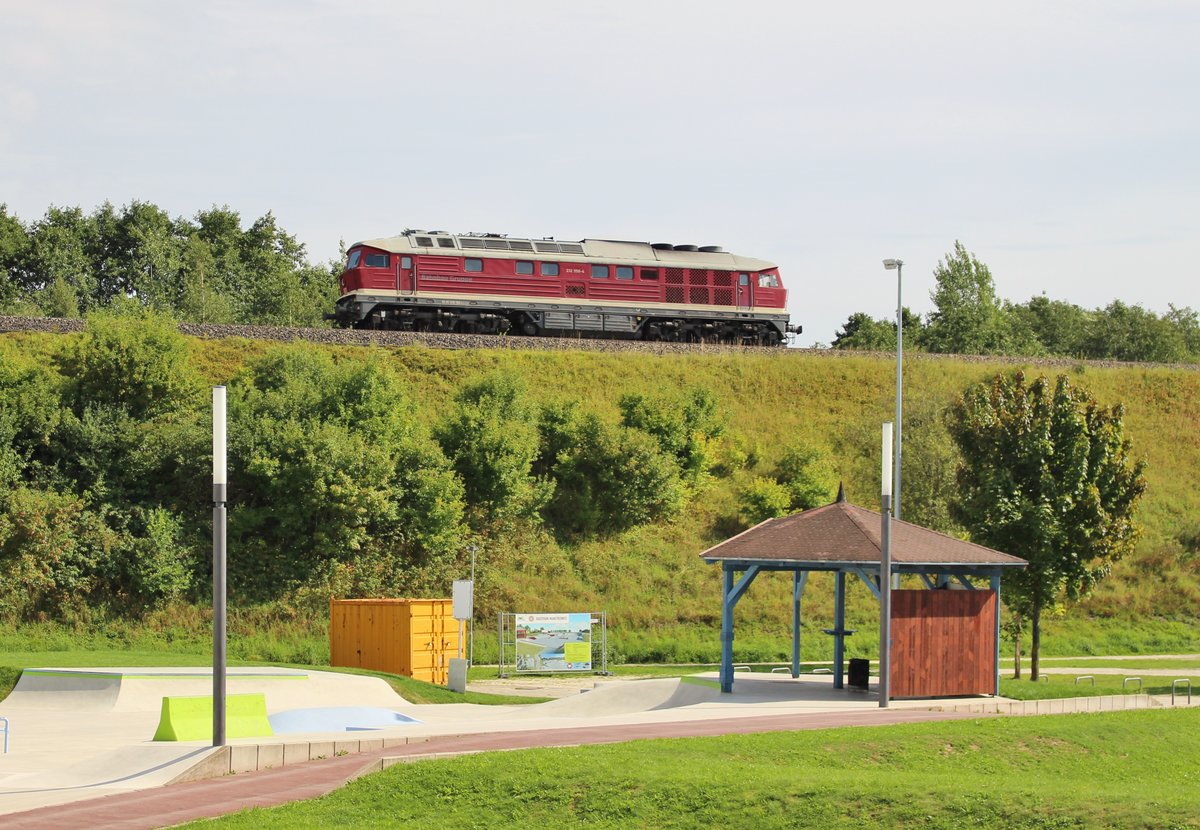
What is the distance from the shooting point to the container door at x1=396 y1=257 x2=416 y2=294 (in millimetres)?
49938

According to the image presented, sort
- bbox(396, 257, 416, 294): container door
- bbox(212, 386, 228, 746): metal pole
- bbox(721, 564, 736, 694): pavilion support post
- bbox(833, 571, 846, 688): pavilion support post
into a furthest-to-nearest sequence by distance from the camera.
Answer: bbox(396, 257, 416, 294): container door
bbox(833, 571, 846, 688): pavilion support post
bbox(721, 564, 736, 694): pavilion support post
bbox(212, 386, 228, 746): metal pole

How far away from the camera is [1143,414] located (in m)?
55.6

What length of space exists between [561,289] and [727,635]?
90.9 feet

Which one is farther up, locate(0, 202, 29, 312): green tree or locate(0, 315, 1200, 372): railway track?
locate(0, 202, 29, 312): green tree

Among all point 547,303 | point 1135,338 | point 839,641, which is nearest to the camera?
point 839,641

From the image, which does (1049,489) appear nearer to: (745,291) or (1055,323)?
(745,291)

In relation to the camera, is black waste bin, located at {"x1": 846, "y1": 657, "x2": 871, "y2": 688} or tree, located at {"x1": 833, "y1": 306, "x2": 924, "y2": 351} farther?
tree, located at {"x1": 833, "y1": 306, "x2": 924, "y2": 351}

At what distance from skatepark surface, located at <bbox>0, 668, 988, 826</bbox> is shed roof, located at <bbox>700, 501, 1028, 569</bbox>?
8.68 ft

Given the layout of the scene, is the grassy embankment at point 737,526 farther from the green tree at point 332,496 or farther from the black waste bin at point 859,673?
the black waste bin at point 859,673

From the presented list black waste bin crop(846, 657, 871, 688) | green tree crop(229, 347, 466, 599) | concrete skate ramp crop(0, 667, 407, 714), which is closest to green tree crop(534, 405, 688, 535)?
green tree crop(229, 347, 466, 599)

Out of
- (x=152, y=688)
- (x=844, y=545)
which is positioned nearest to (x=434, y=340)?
(x=152, y=688)

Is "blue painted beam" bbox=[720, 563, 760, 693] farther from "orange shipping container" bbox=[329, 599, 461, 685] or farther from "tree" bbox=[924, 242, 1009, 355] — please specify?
"tree" bbox=[924, 242, 1009, 355]

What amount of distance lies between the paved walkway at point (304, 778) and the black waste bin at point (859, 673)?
3998mm

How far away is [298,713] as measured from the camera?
2269 cm
